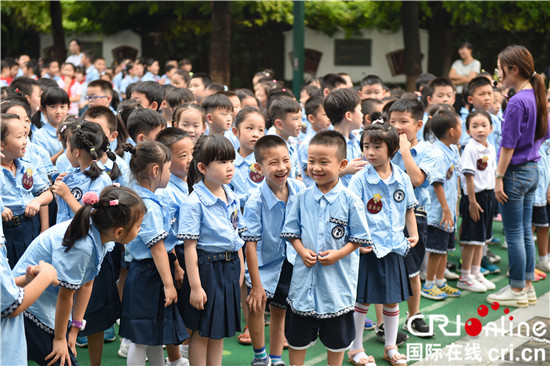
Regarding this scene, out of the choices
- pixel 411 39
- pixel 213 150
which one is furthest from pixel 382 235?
pixel 411 39

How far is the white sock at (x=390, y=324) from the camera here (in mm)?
4191

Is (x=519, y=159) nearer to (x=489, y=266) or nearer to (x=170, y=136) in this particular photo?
(x=489, y=266)

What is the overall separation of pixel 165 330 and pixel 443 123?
3.02 m

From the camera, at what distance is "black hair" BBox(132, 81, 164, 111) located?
5.80m

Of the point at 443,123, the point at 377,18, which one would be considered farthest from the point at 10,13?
the point at 443,123

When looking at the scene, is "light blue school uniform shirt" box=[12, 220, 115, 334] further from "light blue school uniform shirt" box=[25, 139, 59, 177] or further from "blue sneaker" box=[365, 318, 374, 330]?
"blue sneaker" box=[365, 318, 374, 330]

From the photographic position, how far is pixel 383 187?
13.4 feet

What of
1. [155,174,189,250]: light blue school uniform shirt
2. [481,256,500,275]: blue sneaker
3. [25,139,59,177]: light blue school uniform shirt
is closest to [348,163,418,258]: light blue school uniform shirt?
[155,174,189,250]: light blue school uniform shirt

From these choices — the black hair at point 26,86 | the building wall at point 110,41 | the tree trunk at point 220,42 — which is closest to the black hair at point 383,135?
the black hair at point 26,86

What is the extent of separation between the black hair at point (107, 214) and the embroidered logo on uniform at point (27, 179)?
4.75 ft

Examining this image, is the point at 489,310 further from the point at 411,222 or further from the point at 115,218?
the point at 115,218

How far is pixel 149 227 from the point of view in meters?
3.45

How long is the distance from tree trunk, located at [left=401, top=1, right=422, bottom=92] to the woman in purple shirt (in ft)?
32.4

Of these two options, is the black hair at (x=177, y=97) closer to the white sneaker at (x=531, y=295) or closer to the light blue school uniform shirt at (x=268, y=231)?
the light blue school uniform shirt at (x=268, y=231)
